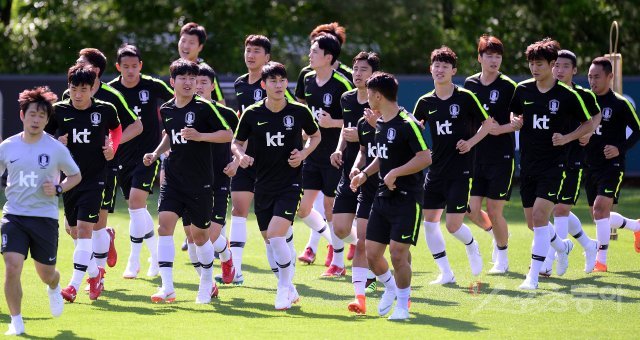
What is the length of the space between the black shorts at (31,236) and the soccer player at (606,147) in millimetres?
6286

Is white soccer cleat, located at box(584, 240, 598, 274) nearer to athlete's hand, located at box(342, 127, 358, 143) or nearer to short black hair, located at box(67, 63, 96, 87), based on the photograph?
athlete's hand, located at box(342, 127, 358, 143)

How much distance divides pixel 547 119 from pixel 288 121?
2807mm

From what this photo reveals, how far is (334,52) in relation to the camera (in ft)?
40.9

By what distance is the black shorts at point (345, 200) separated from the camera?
37.4 ft

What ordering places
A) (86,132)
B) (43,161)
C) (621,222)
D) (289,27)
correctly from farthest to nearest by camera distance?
(289,27) < (621,222) < (86,132) < (43,161)

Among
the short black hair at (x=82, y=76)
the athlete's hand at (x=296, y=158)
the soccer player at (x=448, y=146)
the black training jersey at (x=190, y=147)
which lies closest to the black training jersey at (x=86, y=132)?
the short black hair at (x=82, y=76)

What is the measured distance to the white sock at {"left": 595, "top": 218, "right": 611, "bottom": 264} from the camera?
43.2ft

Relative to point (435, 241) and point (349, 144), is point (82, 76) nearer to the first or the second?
point (349, 144)

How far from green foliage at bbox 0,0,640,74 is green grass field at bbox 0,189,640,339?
1457 cm

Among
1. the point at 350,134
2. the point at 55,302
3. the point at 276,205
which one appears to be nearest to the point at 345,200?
the point at 350,134

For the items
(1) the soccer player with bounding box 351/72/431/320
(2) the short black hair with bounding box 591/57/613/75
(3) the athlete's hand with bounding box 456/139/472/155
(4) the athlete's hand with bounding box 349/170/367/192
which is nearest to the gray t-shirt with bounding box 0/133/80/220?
(4) the athlete's hand with bounding box 349/170/367/192

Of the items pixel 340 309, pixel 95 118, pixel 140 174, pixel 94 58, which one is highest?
pixel 94 58

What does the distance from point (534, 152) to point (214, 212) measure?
3.34m

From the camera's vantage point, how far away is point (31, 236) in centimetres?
935
